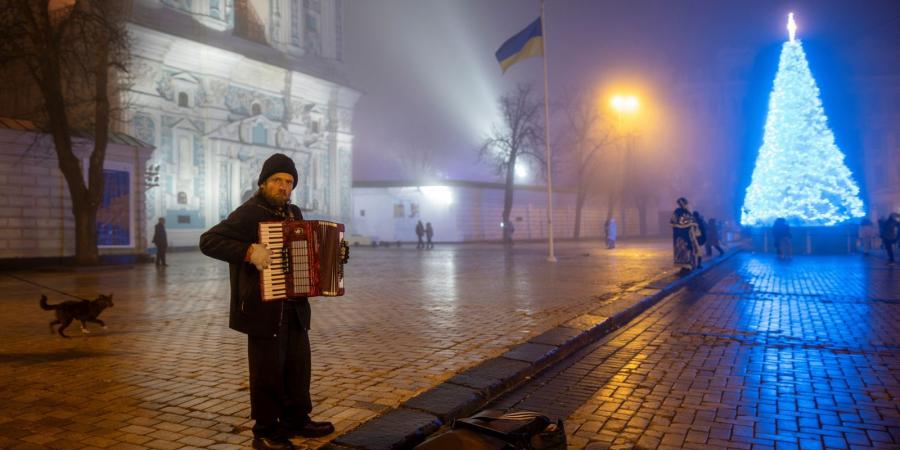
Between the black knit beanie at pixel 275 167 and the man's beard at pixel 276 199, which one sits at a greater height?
the black knit beanie at pixel 275 167

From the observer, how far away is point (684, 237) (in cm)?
1628

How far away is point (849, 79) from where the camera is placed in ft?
176

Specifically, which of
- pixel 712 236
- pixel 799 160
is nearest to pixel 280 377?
pixel 712 236

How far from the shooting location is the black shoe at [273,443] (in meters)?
3.64

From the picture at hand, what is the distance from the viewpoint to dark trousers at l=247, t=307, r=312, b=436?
3.76 metres

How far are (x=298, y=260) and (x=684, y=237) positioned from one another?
47.7ft

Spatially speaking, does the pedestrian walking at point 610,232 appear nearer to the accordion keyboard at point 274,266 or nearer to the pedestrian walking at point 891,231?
the pedestrian walking at point 891,231

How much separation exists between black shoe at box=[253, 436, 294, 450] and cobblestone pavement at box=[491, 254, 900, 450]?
5.98ft

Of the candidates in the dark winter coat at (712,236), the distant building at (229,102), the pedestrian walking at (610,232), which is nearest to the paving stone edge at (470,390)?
the dark winter coat at (712,236)

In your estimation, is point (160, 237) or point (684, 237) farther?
point (160, 237)

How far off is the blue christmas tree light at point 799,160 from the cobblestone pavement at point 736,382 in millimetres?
17730

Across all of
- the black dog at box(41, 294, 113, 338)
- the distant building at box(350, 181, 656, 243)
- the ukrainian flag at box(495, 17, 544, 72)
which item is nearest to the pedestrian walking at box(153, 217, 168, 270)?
the ukrainian flag at box(495, 17, 544, 72)

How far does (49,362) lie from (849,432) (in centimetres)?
699

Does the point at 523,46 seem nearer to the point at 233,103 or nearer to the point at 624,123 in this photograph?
the point at 233,103
